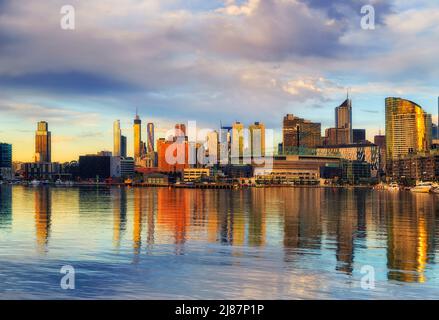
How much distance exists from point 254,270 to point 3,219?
45122 millimetres

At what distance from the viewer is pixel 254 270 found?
3450 centimetres

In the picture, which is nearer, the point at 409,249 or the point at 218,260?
the point at 218,260

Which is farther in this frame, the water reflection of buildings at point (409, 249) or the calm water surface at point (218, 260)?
the water reflection of buildings at point (409, 249)

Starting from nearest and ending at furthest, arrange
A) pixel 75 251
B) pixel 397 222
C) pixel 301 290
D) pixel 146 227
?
pixel 301 290 < pixel 75 251 < pixel 146 227 < pixel 397 222

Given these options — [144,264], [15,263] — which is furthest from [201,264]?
[15,263]

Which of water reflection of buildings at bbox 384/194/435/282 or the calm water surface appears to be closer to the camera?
the calm water surface

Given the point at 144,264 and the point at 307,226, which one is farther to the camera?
the point at 307,226

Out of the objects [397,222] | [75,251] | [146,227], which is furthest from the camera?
[397,222]

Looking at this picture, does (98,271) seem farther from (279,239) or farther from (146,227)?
(146,227)

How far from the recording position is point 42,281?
101 ft

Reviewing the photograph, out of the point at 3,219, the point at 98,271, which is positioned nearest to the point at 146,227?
the point at 3,219

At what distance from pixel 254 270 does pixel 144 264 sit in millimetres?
6755

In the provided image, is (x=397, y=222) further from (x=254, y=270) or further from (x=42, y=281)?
(x=42, y=281)
